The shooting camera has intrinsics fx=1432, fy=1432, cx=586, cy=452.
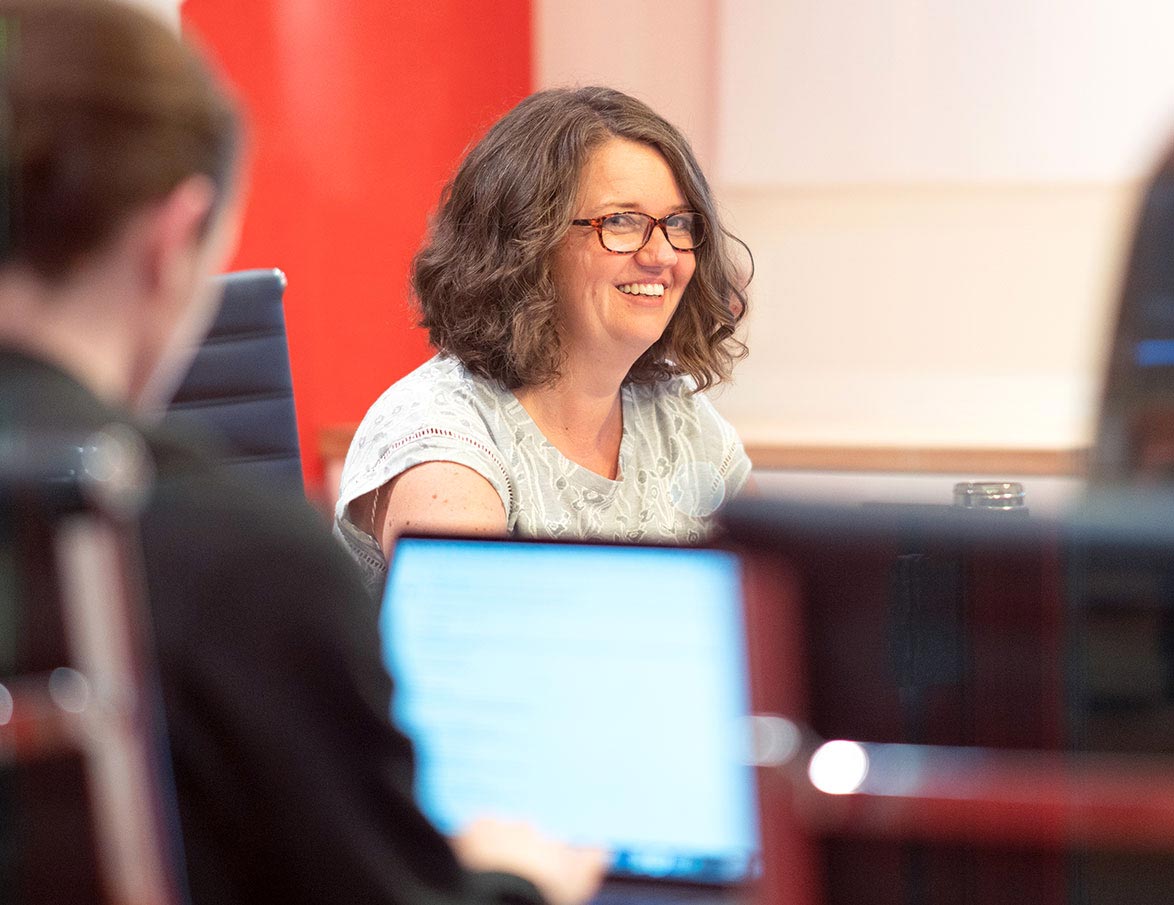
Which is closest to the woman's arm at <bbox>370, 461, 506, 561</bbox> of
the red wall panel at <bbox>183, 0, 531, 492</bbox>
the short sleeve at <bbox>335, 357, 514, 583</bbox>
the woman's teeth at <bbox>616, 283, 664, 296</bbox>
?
the short sleeve at <bbox>335, 357, 514, 583</bbox>

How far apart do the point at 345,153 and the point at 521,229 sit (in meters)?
1.95

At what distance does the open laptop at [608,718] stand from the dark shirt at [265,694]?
0.21m

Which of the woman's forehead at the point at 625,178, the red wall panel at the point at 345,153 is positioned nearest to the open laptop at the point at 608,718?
the woman's forehead at the point at 625,178

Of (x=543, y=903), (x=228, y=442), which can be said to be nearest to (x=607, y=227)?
(x=228, y=442)

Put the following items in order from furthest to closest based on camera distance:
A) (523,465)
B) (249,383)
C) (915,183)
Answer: (915,183)
(249,383)
(523,465)

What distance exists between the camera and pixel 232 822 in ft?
2.41

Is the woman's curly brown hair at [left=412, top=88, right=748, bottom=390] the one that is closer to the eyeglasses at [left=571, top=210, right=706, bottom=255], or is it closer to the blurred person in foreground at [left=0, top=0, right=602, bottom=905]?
the eyeglasses at [left=571, top=210, right=706, bottom=255]

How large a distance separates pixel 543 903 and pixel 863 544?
37 cm

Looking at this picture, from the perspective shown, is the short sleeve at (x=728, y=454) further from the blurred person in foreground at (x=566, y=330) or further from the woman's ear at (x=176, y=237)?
the woman's ear at (x=176, y=237)

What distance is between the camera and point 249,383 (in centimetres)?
229

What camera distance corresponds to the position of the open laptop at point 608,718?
0.96m

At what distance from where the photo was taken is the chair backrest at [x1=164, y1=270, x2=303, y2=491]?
7.41 ft

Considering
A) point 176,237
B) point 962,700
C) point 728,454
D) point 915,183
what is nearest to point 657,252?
point 728,454

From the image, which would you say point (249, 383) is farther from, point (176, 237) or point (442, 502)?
point (176, 237)
